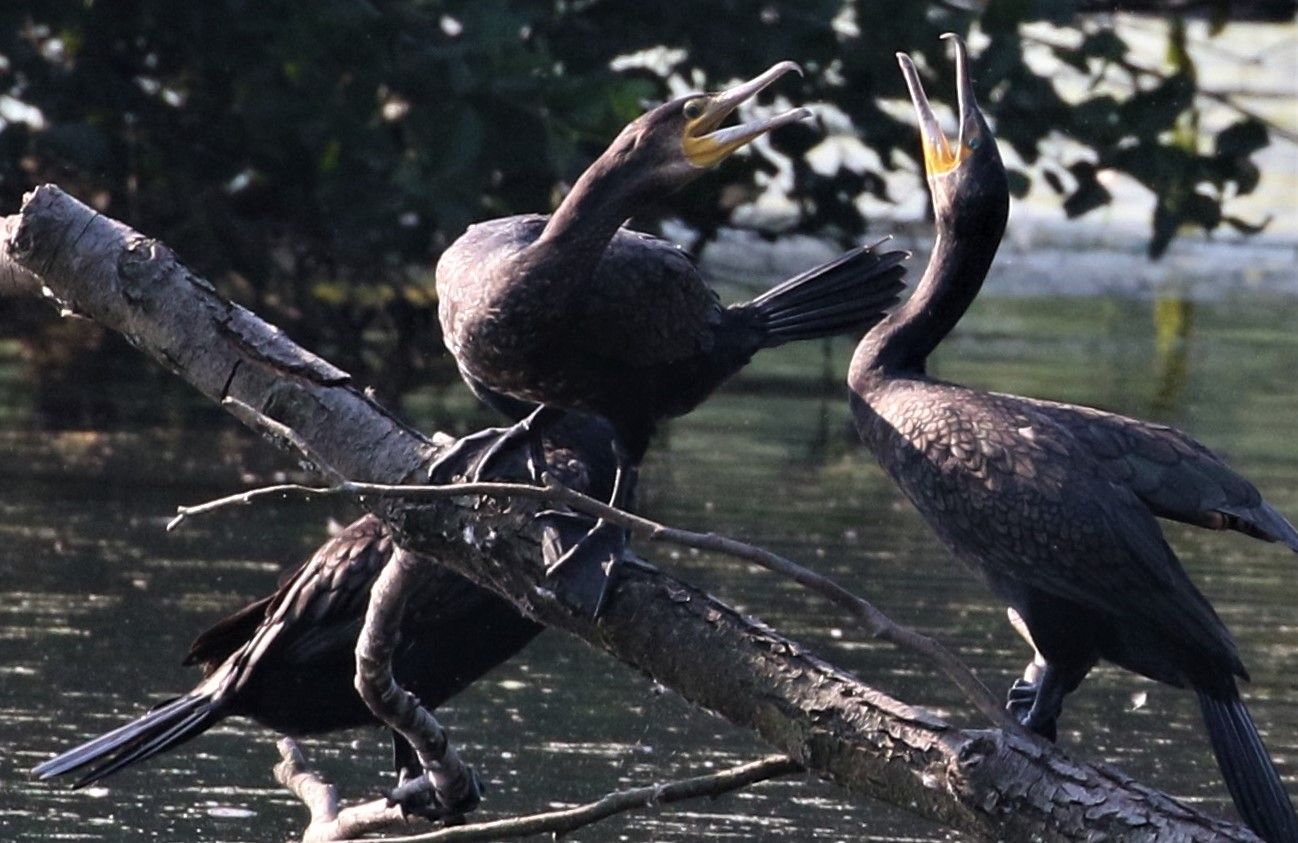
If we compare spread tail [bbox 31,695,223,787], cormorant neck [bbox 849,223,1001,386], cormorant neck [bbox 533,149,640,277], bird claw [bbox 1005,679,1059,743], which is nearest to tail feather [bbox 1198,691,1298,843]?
bird claw [bbox 1005,679,1059,743]

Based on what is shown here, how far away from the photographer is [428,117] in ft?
26.5

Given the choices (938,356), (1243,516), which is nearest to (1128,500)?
(1243,516)

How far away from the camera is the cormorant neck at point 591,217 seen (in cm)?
375

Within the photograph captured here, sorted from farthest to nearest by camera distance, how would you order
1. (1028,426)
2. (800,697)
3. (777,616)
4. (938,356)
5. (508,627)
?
(938,356) → (777,616) → (508,627) → (1028,426) → (800,697)

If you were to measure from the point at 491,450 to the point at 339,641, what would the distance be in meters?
0.65

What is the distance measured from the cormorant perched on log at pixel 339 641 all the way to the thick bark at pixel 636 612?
20.6 inches

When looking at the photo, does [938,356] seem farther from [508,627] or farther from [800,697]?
[800,697]

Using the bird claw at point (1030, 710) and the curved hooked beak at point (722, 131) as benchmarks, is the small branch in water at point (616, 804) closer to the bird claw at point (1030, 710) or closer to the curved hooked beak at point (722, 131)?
the bird claw at point (1030, 710)

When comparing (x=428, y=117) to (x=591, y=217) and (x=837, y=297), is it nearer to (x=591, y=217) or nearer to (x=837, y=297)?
(x=837, y=297)

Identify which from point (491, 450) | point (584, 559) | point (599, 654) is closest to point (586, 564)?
point (584, 559)

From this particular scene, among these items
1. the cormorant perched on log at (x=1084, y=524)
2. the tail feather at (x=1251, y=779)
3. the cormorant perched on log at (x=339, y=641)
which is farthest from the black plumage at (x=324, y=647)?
the tail feather at (x=1251, y=779)

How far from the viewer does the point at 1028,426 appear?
3674 mm

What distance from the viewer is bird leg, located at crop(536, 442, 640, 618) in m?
3.62

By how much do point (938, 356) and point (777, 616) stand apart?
5085mm
